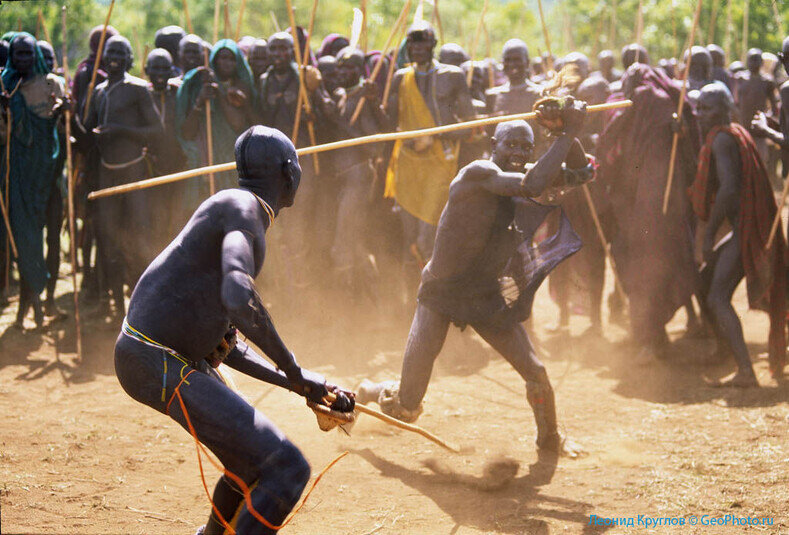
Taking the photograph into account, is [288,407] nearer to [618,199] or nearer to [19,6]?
[618,199]

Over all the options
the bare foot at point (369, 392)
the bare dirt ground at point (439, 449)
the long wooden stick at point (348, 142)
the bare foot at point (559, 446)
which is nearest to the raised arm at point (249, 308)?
the long wooden stick at point (348, 142)

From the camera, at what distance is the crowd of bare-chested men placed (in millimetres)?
7828

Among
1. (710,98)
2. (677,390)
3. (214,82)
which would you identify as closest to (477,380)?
(677,390)

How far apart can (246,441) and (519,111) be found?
582 centimetres

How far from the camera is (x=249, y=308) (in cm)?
334

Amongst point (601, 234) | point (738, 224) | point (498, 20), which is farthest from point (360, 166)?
point (498, 20)

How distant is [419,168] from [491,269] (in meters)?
3.19

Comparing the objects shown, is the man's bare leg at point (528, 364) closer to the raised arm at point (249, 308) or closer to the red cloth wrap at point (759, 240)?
the raised arm at point (249, 308)

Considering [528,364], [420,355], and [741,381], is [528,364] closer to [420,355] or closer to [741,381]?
[420,355]

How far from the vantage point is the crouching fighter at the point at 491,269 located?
5.40 metres

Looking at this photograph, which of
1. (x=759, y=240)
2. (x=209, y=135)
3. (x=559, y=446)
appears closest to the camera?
(x=559, y=446)

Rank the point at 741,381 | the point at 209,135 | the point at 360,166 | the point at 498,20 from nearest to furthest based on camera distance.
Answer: the point at 741,381, the point at 209,135, the point at 360,166, the point at 498,20

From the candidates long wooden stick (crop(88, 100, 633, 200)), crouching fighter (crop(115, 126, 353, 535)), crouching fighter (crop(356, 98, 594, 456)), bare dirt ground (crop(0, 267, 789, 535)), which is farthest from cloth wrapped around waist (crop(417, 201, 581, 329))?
crouching fighter (crop(115, 126, 353, 535))

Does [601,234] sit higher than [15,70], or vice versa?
[15,70]
